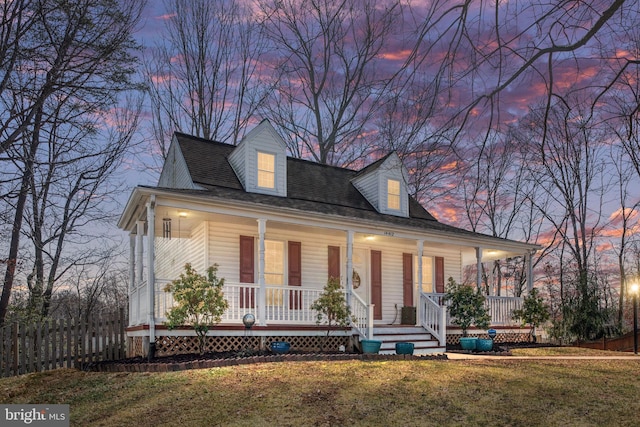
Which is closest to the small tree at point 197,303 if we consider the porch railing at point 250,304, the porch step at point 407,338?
the porch railing at point 250,304

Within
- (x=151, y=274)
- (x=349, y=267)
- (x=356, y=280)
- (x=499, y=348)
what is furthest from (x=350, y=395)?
(x=356, y=280)

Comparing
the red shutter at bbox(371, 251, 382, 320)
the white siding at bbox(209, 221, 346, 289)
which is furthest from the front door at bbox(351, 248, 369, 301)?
the white siding at bbox(209, 221, 346, 289)

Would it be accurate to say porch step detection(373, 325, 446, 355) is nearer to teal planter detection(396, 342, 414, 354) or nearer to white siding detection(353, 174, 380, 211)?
teal planter detection(396, 342, 414, 354)

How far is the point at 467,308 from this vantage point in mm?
16797

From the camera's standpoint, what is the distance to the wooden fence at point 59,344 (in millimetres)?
13836

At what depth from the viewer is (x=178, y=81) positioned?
28.9m

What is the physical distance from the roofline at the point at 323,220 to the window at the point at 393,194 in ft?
9.16

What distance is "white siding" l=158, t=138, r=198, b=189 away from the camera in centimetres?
1701

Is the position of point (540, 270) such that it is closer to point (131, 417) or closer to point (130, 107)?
point (130, 107)

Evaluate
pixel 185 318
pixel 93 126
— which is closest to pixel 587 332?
pixel 185 318

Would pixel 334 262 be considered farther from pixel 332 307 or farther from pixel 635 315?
pixel 635 315

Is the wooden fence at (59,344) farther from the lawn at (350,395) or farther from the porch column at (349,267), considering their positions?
the porch column at (349,267)

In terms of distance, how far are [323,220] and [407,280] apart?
5852mm

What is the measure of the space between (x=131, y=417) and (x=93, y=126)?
6.43 m
